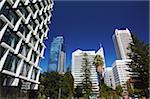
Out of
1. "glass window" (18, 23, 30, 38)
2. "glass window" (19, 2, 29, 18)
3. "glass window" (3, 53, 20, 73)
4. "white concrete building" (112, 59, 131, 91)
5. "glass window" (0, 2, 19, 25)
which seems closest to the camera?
"glass window" (0, 2, 19, 25)

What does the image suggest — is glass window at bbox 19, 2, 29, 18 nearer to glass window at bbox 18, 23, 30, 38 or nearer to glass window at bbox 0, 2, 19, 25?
glass window at bbox 18, 23, 30, 38

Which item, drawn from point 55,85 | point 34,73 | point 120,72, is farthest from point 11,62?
point 120,72

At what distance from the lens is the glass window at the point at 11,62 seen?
25.4m

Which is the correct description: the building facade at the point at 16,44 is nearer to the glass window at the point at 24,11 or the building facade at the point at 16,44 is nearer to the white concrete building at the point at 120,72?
the glass window at the point at 24,11

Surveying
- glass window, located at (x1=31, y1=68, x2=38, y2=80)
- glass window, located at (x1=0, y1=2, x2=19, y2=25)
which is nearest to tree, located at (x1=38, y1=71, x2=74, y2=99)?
glass window, located at (x1=31, y1=68, x2=38, y2=80)

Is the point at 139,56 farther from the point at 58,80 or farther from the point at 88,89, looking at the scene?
the point at 58,80

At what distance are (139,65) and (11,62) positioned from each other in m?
24.5

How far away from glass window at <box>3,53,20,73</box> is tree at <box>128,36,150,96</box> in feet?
72.9

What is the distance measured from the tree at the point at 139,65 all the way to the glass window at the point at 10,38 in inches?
909

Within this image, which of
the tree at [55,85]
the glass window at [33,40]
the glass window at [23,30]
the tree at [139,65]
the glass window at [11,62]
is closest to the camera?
the glass window at [11,62]

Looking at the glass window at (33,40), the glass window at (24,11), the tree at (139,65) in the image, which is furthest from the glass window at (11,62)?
the tree at (139,65)

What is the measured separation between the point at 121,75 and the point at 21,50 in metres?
150

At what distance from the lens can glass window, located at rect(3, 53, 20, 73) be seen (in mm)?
25359

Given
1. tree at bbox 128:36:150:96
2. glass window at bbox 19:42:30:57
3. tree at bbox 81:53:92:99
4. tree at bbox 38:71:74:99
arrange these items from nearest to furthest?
glass window at bbox 19:42:30:57
tree at bbox 128:36:150:96
tree at bbox 38:71:74:99
tree at bbox 81:53:92:99
